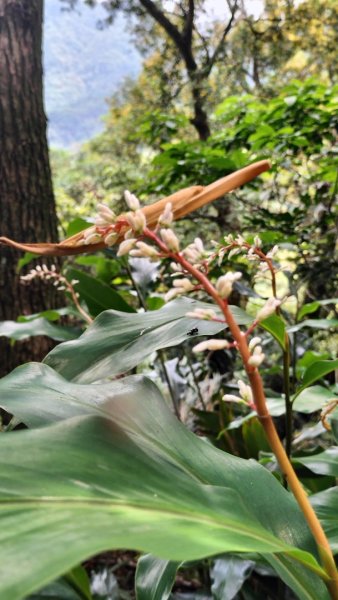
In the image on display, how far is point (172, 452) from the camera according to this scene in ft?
1.20

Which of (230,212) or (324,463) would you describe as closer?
(324,463)

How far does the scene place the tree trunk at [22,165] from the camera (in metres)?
1.85

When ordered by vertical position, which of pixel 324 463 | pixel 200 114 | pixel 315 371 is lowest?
pixel 324 463

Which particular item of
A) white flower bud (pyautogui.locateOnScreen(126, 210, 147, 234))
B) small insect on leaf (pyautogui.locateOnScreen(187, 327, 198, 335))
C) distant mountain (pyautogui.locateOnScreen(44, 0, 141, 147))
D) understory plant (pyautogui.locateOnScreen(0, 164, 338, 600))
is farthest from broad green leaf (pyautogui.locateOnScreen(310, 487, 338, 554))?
distant mountain (pyautogui.locateOnScreen(44, 0, 141, 147))

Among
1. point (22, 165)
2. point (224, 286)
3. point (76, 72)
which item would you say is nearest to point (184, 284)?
point (224, 286)

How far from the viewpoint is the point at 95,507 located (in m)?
0.24

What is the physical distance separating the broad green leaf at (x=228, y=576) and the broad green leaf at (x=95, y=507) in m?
0.34

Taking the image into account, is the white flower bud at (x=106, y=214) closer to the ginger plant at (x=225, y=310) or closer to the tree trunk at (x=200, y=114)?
the ginger plant at (x=225, y=310)

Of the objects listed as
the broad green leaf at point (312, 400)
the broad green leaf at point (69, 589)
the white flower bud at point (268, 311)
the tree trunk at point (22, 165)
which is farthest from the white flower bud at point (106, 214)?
the tree trunk at point (22, 165)

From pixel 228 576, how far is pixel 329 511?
182 mm

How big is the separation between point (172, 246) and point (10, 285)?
5.44ft

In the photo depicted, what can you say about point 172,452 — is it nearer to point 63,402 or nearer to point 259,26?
point 63,402

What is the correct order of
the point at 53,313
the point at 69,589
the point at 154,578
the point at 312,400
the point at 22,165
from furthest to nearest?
1. the point at 22,165
2. the point at 53,313
3. the point at 312,400
4. the point at 69,589
5. the point at 154,578

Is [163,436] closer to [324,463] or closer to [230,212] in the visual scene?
[324,463]
